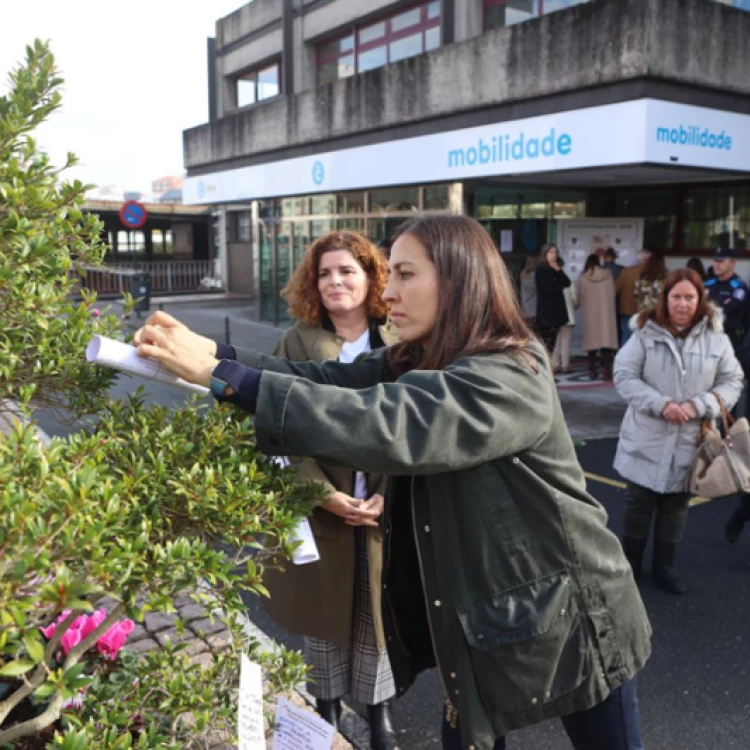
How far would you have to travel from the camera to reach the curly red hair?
3.31m

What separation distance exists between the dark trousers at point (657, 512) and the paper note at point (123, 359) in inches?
148

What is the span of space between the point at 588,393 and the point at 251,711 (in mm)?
10039

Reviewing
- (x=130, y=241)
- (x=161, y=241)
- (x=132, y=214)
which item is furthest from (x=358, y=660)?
(x=161, y=241)

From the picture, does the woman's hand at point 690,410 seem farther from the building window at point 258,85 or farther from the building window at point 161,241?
the building window at point 161,241

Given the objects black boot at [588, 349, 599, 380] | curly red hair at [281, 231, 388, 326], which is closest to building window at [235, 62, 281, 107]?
black boot at [588, 349, 599, 380]

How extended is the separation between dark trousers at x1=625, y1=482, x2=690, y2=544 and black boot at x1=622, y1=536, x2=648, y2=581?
3cm

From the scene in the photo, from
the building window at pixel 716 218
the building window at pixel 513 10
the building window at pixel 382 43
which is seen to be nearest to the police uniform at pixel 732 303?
the building window at pixel 716 218

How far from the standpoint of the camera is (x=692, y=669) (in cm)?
392

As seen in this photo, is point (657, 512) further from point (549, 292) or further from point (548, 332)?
point (549, 292)

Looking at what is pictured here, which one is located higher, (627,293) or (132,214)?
(132,214)

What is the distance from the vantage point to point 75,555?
122 centimetres

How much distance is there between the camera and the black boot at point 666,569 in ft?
15.6

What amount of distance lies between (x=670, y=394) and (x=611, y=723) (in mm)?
2879

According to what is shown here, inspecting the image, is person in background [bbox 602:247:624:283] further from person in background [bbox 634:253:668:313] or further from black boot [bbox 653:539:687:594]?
black boot [bbox 653:539:687:594]
